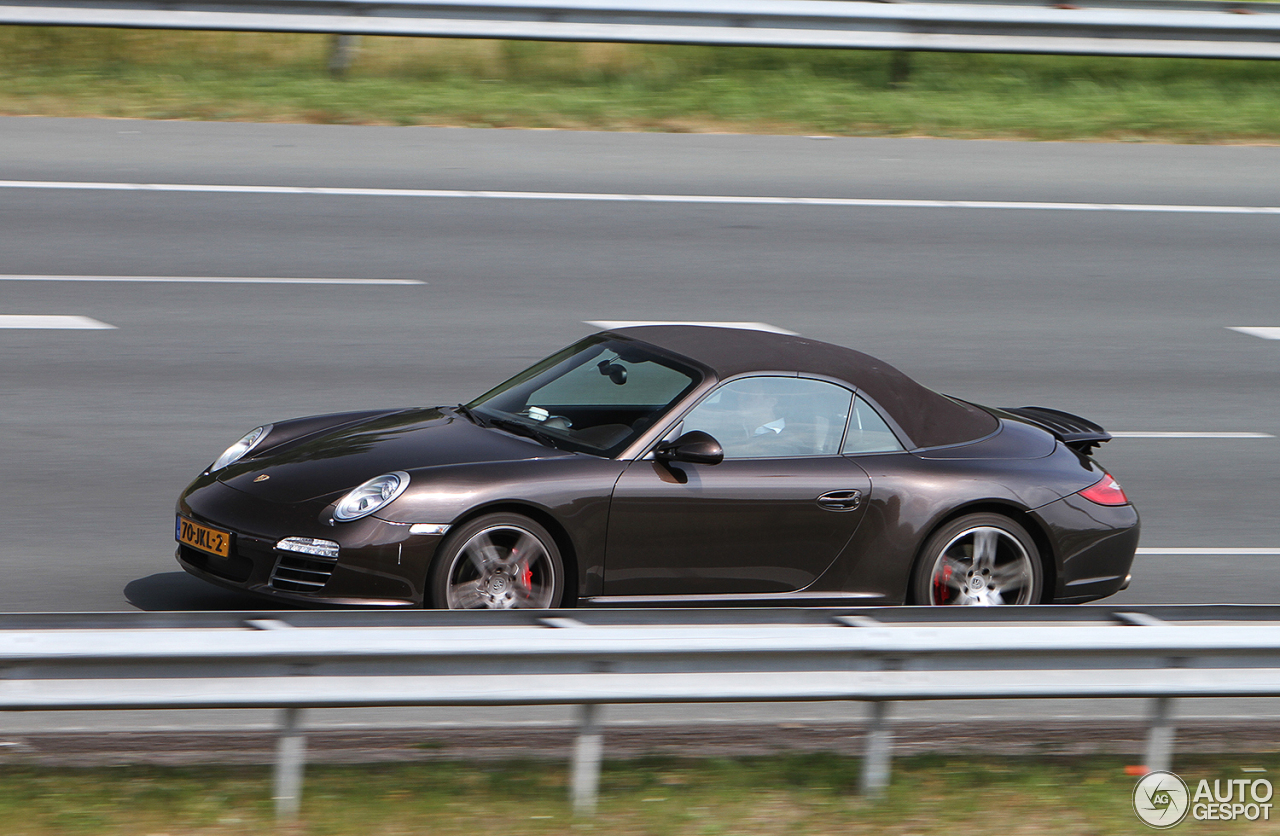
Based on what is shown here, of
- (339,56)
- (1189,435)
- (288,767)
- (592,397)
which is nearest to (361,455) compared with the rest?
(592,397)

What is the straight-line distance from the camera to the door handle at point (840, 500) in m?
7.02

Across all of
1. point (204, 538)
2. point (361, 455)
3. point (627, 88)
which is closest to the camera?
point (204, 538)

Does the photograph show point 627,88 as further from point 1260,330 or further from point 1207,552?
point 1207,552

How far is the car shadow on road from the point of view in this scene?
7074 mm

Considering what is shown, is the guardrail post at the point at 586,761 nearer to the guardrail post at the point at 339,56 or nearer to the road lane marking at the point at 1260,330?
the road lane marking at the point at 1260,330

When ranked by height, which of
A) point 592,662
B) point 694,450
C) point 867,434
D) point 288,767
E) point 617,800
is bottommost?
point 617,800

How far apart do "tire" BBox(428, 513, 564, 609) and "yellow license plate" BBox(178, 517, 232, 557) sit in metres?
0.83

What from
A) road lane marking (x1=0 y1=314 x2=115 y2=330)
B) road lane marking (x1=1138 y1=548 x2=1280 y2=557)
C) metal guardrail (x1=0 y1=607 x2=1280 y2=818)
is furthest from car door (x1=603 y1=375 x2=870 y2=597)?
road lane marking (x1=0 y1=314 x2=115 y2=330)

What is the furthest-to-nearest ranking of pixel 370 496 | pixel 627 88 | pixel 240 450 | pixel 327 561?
pixel 627 88 < pixel 240 450 < pixel 370 496 < pixel 327 561

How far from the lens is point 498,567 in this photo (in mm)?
6660

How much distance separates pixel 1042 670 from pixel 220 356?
258 inches

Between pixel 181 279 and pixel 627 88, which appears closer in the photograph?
pixel 181 279

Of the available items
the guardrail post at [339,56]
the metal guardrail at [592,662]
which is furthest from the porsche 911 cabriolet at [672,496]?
the guardrail post at [339,56]

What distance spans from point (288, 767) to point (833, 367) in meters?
3.30
